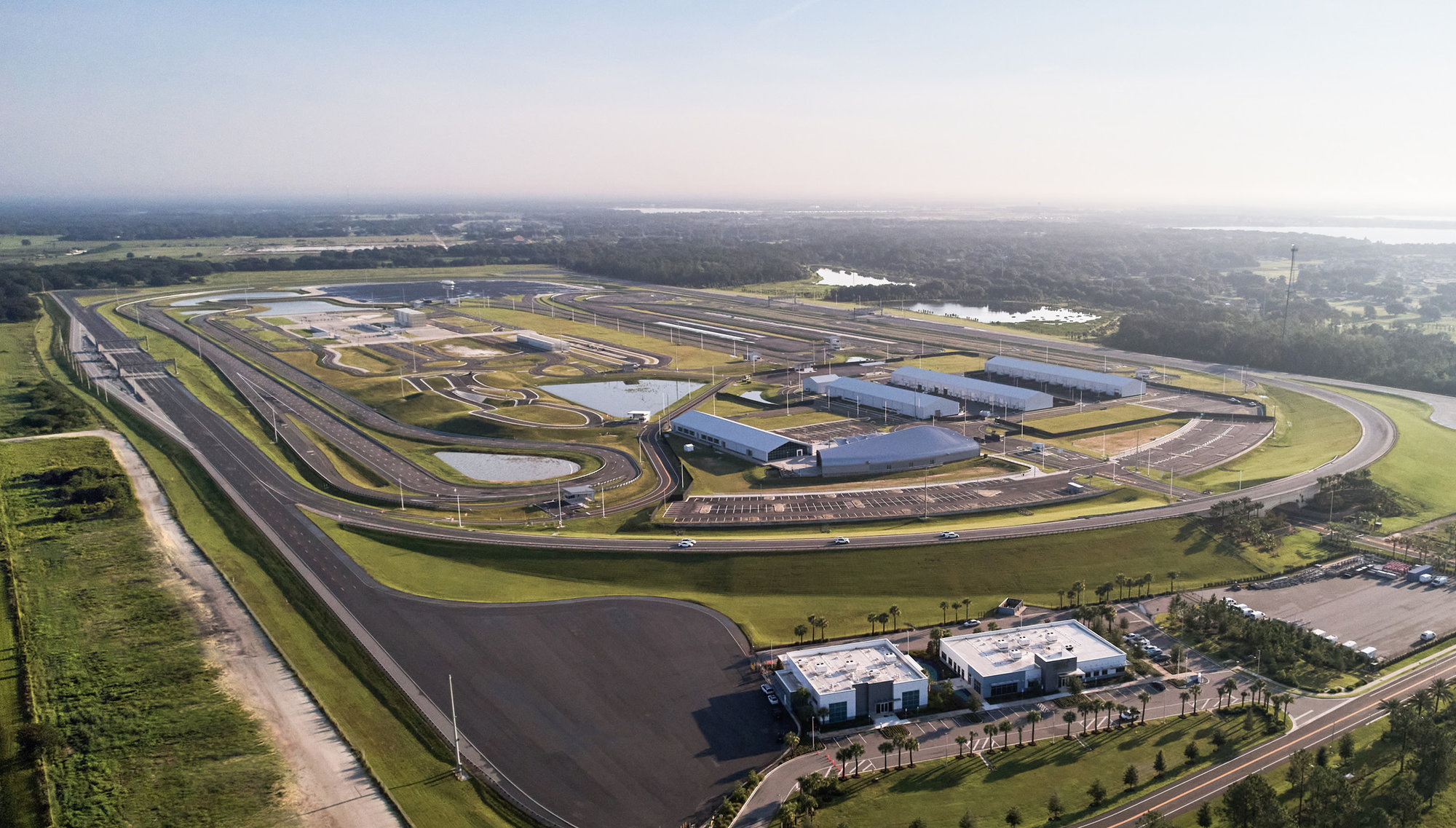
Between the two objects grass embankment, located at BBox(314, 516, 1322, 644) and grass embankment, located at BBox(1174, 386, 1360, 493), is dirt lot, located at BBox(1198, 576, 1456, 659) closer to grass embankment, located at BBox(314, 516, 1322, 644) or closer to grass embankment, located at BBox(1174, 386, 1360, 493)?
grass embankment, located at BBox(314, 516, 1322, 644)

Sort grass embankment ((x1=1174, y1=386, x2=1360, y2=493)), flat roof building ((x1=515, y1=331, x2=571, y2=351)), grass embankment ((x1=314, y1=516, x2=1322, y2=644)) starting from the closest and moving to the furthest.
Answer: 1. grass embankment ((x1=314, y1=516, x2=1322, y2=644))
2. grass embankment ((x1=1174, y1=386, x2=1360, y2=493))
3. flat roof building ((x1=515, y1=331, x2=571, y2=351))

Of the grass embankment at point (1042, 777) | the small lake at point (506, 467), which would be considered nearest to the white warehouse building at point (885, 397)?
the small lake at point (506, 467)

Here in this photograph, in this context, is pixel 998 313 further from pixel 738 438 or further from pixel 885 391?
pixel 738 438

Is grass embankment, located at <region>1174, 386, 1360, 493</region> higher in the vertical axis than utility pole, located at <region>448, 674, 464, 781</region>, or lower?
higher

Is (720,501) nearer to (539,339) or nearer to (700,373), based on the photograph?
(700,373)

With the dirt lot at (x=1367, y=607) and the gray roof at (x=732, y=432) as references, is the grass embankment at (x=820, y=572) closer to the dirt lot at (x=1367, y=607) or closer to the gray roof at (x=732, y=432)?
the dirt lot at (x=1367, y=607)

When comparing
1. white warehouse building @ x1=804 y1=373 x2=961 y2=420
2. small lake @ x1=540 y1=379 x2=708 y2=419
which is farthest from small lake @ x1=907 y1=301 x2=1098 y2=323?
small lake @ x1=540 y1=379 x2=708 y2=419

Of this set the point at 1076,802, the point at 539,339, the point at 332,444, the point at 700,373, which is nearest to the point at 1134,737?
the point at 1076,802
